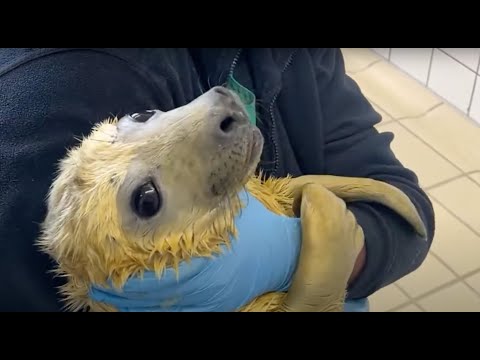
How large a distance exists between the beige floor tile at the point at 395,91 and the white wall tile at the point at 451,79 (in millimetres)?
33

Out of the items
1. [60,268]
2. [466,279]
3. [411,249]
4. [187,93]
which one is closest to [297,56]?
[187,93]

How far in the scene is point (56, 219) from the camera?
71 cm

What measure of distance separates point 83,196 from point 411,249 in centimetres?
42

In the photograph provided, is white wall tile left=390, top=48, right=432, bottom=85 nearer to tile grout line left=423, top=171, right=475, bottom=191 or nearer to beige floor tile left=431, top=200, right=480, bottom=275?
tile grout line left=423, top=171, right=475, bottom=191

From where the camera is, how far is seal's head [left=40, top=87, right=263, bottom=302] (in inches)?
27.0

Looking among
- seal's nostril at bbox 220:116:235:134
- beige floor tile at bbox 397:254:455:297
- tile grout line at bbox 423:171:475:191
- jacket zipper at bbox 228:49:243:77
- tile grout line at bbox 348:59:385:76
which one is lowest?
beige floor tile at bbox 397:254:455:297

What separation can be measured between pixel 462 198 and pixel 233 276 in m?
1.11

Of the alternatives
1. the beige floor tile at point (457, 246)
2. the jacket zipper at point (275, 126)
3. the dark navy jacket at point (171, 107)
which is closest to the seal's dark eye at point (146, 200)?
the dark navy jacket at point (171, 107)

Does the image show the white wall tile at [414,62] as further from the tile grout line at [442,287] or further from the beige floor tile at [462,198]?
the tile grout line at [442,287]

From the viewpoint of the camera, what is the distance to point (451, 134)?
181 centimetres

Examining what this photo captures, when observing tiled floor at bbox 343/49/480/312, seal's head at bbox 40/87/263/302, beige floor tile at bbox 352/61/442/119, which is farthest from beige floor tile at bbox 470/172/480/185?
seal's head at bbox 40/87/263/302

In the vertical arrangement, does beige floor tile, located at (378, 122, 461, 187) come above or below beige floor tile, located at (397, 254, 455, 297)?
above

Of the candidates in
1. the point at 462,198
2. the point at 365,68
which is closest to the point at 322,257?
the point at 462,198
